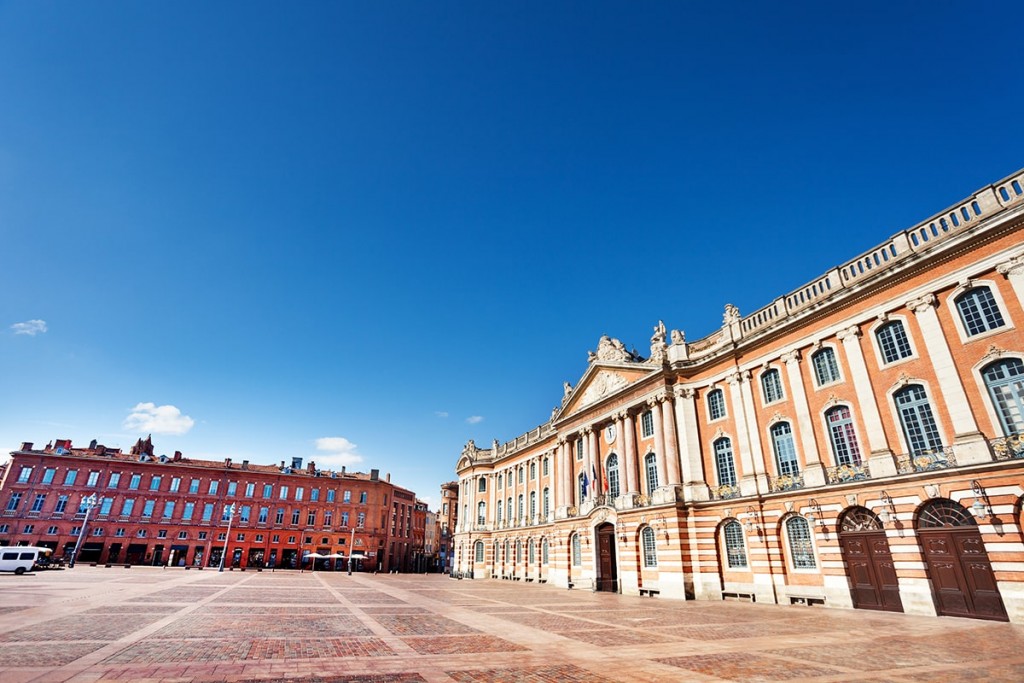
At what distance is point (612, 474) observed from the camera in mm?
37094

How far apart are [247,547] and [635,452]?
59702mm

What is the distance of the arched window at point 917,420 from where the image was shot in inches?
770

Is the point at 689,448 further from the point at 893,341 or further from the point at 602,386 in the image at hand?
the point at 893,341

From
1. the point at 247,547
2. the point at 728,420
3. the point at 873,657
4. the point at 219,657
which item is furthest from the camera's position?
the point at 247,547

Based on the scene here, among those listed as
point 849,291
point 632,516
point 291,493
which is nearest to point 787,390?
point 849,291

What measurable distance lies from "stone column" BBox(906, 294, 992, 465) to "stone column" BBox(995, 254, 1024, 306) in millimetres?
2340

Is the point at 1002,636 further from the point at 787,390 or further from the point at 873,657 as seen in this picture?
the point at 787,390

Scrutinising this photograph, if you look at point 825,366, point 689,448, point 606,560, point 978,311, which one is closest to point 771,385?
point 825,366

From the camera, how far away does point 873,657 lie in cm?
1052

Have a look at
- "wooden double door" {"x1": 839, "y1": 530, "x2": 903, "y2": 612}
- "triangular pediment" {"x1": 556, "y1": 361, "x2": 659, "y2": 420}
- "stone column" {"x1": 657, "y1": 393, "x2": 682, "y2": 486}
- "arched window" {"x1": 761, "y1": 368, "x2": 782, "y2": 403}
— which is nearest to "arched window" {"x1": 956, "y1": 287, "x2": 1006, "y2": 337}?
"arched window" {"x1": 761, "y1": 368, "x2": 782, "y2": 403}

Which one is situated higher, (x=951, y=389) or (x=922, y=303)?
(x=922, y=303)

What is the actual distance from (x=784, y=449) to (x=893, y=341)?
723cm

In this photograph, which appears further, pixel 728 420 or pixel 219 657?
pixel 728 420

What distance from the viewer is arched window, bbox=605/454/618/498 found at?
36.2 meters
